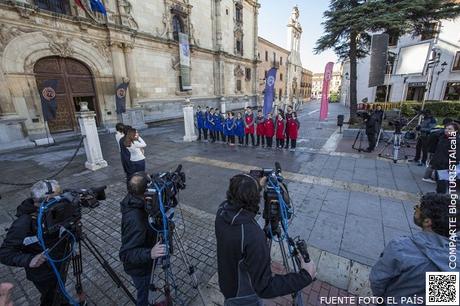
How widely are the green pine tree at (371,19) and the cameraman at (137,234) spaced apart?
1410cm

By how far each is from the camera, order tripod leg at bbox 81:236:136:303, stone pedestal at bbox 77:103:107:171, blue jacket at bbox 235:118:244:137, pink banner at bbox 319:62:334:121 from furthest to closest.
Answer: pink banner at bbox 319:62:334:121
blue jacket at bbox 235:118:244:137
stone pedestal at bbox 77:103:107:171
tripod leg at bbox 81:236:136:303

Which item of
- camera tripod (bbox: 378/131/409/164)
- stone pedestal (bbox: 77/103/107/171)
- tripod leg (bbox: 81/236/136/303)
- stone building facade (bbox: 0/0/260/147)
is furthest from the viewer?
stone building facade (bbox: 0/0/260/147)

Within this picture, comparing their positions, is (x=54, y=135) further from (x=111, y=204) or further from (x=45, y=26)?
(x=111, y=204)

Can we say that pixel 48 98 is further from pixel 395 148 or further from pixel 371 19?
pixel 371 19

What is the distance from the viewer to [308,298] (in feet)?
8.71

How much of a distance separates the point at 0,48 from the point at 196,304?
559 inches

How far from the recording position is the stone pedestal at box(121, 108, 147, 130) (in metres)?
14.8

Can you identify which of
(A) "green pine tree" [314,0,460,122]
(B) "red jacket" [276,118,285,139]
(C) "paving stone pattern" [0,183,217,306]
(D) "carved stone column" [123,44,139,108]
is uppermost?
(A) "green pine tree" [314,0,460,122]

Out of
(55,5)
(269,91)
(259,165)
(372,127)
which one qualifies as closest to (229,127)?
(259,165)

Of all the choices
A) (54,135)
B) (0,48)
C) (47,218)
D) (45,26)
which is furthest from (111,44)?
(47,218)

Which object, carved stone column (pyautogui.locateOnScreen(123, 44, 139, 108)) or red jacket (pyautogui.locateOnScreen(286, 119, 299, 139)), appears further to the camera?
carved stone column (pyautogui.locateOnScreen(123, 44, 139, 108))

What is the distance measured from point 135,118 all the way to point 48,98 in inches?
258

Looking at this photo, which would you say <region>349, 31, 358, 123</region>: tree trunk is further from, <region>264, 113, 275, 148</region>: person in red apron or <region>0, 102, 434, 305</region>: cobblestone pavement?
<region>264, 113, 275, 148</region>: person in red apron

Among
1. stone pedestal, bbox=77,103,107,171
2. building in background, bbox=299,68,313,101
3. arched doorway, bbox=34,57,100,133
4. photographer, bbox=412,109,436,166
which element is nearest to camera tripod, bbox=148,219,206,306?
stone pedestal, bbox=77,103,107,171
